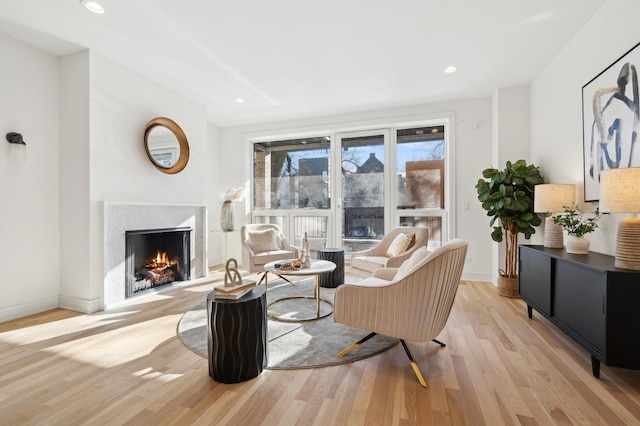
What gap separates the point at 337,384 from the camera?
1895 millimetres

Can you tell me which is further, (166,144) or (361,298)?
(166,144)

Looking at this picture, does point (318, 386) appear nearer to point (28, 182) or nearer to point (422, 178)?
point (28, 182)

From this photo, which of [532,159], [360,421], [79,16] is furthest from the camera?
[532,159]

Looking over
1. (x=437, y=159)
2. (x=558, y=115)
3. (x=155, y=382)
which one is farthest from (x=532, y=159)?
(x=155, y=382)

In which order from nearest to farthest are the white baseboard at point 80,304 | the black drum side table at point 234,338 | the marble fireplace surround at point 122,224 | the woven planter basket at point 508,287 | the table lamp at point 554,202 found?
the black drum side table at point 234,338, the table lamp at point 554,202, the white baseboard at point 80,304, the marble fireplace surround at point 122,224, the woven planter basket at point 508,287

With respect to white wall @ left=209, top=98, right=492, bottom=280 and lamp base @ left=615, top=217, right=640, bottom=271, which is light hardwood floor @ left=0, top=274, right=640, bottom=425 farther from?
white wall @ left=209, top=98, right=492, bottom=280

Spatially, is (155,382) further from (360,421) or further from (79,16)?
(79,16)

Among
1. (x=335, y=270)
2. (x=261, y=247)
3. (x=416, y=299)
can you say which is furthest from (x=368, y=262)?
(x=416, y=299)

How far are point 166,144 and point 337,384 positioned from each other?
3653 millimetres

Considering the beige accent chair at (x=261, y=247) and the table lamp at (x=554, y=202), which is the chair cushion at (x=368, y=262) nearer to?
the beige accent chair at (x=261, y=247)

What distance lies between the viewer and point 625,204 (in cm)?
180

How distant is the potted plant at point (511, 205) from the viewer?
143 inches

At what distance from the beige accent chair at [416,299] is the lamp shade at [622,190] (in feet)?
2.92

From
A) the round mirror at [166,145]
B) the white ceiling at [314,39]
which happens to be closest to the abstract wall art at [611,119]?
the white ceiling at [314,39]
